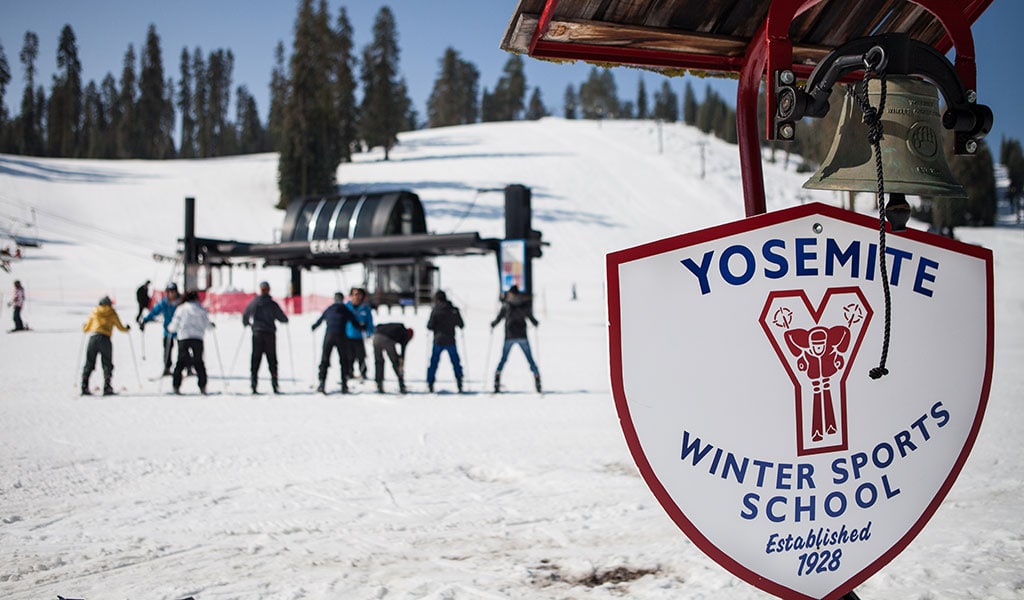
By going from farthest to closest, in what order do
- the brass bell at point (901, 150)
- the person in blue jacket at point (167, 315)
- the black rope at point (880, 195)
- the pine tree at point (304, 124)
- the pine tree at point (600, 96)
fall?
the pine tree at point (600, 96) < the pine tree at point (304, 124) < the person in blue jacket at point (167, 315) < the brass bell at point (901, 150) < the black rope at point (880, 195)

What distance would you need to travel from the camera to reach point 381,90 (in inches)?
2734

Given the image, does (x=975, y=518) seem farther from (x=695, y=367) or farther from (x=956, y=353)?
(x=695, y=367)

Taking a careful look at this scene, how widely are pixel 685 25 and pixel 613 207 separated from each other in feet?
165

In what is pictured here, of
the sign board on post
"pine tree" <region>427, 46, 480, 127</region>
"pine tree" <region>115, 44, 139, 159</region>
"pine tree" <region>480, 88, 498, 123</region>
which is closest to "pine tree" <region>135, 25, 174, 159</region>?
"pine tree" <region>115, 44, 139, 159</region>

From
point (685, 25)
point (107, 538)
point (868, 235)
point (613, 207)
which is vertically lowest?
point (107, 538)

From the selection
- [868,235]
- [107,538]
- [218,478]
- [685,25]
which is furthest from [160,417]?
[868,235]

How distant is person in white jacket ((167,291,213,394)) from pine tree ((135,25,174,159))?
83.1 metres

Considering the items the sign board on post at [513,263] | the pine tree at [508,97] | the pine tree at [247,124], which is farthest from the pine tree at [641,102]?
the sign board on post at [513,263]

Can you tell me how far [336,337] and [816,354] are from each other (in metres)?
9.60

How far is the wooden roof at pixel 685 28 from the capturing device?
275 centimetres

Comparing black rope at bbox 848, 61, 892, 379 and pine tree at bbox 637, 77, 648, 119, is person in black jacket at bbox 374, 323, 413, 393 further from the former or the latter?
pine tree at bbox 637, 77, 648, 119

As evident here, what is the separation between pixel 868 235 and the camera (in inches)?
81.2

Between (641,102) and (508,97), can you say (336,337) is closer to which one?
(508,97)

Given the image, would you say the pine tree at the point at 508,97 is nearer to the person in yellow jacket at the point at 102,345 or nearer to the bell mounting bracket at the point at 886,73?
the person in yellow jacket at the point at 102,345
